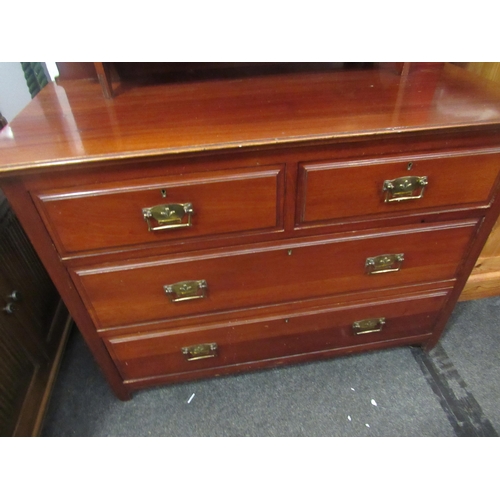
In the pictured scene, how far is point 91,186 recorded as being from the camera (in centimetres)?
71

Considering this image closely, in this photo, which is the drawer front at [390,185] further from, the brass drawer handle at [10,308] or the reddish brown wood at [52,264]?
the brass drawer handle at [10,308]

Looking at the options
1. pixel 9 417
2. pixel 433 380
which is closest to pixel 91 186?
pixel 9 417

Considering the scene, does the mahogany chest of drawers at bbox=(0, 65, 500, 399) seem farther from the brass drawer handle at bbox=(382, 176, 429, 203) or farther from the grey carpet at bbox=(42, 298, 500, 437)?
the grey carpet at bbox=(42, 298, 500, 437)

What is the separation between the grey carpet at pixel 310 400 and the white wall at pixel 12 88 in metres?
0.90

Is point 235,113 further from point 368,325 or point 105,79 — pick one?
point 368,325

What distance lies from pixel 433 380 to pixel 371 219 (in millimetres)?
729

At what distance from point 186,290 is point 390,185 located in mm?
546

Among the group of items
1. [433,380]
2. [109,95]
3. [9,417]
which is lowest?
[433,380]

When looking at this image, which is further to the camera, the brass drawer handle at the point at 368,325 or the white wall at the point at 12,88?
the white wall at the point at 12,88

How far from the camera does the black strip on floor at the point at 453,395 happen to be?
44.4 inches

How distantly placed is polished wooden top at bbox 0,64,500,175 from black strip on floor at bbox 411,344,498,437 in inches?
34.4

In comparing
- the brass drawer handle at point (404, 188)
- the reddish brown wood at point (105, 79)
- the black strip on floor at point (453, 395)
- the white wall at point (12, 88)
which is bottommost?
the black strip on floor at point (453, 395)

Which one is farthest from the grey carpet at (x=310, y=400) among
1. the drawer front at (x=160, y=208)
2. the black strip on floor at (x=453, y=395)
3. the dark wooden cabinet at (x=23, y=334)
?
the drawer front at (x=160, y=208)

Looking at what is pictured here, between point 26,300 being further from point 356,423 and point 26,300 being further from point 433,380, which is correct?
point 433,380
